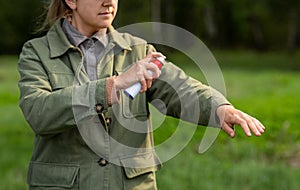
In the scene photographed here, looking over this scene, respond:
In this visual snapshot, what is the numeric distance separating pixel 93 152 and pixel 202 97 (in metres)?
0.50

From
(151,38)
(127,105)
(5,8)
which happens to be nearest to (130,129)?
(127,105)

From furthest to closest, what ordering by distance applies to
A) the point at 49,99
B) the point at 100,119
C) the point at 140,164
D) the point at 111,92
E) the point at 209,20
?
the point at 209,20 < the point at 140,164 < the point at 100,119 < the point at 49,99 < the point at 111,92

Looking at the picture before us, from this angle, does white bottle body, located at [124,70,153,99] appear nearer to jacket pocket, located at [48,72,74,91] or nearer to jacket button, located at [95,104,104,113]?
jacket button, located at [95,104,104,113]

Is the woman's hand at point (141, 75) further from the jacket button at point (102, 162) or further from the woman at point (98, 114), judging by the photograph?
the jacket button at point (102, 162)

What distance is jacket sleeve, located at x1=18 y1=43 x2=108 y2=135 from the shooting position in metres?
2.59

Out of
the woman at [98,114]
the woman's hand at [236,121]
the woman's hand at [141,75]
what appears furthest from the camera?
the woman at [98,114]

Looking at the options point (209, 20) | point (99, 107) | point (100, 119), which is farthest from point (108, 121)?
point (209, 20)

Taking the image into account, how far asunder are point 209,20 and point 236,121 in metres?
41.6

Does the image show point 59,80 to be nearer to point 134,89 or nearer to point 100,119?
point 100,119

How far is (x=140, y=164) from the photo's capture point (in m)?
2.92

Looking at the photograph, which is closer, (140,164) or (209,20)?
(140,164)

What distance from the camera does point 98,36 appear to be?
9.64 ft

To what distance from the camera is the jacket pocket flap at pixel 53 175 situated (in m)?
2.83

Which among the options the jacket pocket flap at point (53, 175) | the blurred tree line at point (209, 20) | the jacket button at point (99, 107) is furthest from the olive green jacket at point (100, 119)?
the blurred tree line at point (209, 20)
